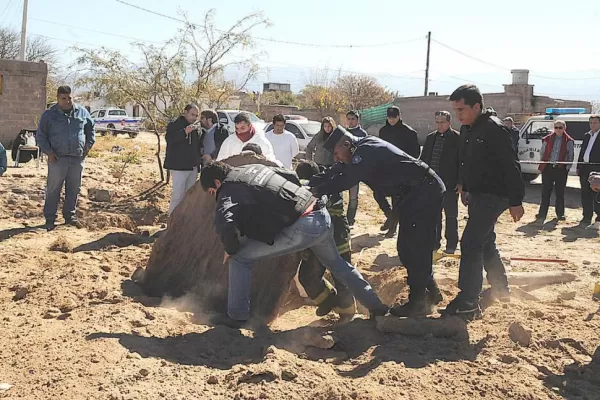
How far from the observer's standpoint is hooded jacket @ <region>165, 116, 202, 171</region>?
8117 mm

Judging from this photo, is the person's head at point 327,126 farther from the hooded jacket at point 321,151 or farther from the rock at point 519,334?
the rock at point 519,334

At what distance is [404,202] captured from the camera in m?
4.77

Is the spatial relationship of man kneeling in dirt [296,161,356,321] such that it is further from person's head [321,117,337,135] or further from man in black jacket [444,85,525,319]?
person's head [321,117,337,135]

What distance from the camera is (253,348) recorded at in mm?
4176

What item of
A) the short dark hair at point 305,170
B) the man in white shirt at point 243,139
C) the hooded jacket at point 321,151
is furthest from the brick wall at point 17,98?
the short dark hair at point 305,170

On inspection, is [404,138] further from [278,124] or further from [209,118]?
[209,118]

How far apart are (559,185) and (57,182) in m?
7.74

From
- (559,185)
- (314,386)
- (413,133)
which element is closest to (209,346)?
(314,386)

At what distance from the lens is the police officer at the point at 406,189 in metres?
4.57

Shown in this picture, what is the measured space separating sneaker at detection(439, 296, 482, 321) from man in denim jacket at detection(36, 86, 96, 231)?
5244 millimetres

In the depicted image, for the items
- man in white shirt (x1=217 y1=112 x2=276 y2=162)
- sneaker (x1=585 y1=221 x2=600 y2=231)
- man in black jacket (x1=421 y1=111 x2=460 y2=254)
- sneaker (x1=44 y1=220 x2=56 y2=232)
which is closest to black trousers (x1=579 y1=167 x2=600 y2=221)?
sneaker (x1=585 y1=221 x2=600 y2=231)

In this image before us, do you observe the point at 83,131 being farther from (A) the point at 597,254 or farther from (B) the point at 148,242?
(A) the point at 597,254

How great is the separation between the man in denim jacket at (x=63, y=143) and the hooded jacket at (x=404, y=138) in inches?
155

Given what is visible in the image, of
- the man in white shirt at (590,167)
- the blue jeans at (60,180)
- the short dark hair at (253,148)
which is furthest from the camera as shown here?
the man in white shirt at (590,167)
